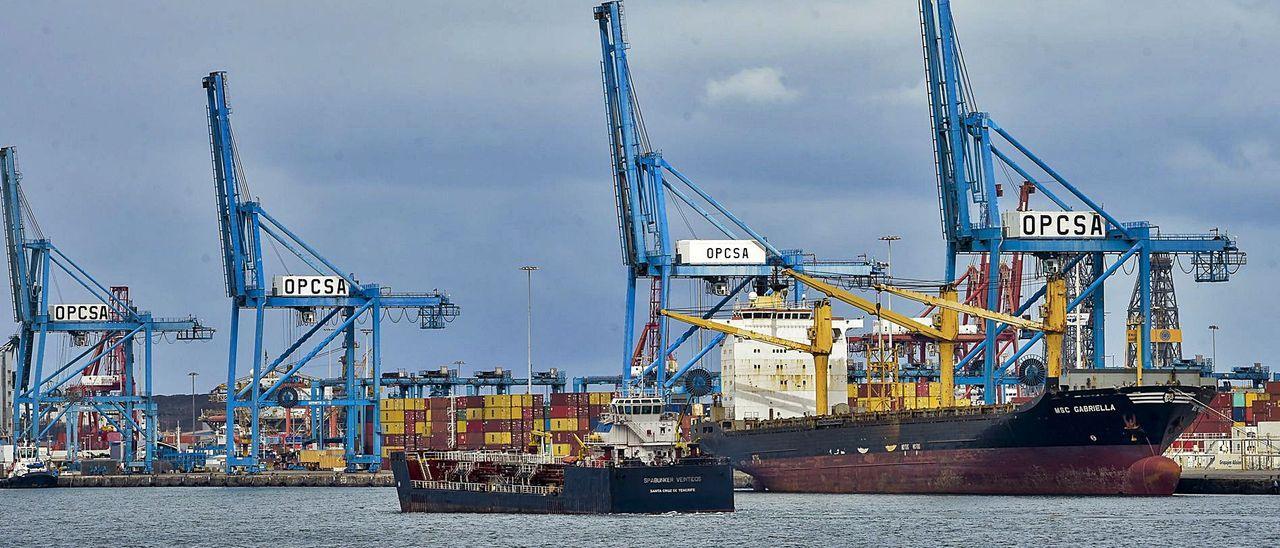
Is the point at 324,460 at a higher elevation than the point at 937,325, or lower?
lower

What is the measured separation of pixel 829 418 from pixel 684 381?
21.5m

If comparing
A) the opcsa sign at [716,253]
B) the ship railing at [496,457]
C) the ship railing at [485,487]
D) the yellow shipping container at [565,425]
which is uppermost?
the opcsa sign at [716,253]

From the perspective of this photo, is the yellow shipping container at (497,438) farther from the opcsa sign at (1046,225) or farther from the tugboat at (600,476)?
the tugboat at (600,476)

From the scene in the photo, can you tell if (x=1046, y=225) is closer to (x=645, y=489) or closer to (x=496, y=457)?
(x=496, y=457)

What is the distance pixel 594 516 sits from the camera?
6862 cm

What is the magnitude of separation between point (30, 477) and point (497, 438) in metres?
26.9

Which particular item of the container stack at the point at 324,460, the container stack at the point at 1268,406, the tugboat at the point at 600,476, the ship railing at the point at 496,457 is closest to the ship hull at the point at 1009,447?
the tugboat at the point at 600,476

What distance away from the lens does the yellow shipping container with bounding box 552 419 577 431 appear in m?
120

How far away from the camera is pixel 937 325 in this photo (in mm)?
91125

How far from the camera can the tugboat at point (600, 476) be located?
2507 inches

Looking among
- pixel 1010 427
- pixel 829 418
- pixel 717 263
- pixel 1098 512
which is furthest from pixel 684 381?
pixel 1098 512

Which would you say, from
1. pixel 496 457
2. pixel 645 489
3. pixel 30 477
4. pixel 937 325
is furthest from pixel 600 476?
pixel 30 477

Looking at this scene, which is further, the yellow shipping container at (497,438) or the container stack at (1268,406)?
the yellow shipping container at (497,438)

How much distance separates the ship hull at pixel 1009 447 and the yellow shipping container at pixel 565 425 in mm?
33523
